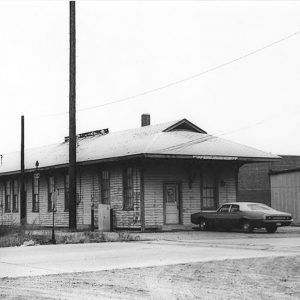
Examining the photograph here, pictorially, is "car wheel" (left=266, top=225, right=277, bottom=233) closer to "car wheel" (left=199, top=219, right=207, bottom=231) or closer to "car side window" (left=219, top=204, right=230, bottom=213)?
"car side window" (left=219, top=204, right=230, bottom=213)

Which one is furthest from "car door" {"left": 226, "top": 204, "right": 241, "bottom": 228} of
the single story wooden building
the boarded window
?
the boarded window

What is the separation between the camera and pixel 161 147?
28484mm

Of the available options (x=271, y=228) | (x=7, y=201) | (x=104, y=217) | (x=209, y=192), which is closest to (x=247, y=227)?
(x=271, y=228)

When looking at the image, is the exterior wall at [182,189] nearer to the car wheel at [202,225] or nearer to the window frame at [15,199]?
the car wheel at [202,225]

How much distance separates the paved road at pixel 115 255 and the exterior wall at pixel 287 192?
60.2ft

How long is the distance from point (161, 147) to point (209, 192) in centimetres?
433

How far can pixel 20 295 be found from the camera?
930cm

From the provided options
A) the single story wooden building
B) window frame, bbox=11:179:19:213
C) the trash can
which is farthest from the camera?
window frame, bbox=11:179:19:213

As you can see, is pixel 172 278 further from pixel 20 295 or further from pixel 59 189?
pixel 59 189

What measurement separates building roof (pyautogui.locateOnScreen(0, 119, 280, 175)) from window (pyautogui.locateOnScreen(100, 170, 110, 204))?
3.65 feet

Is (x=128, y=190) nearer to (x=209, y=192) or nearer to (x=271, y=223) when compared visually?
(x=209, y=192)

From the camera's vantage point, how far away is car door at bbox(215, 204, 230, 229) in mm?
27969

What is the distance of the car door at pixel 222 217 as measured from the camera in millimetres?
27969

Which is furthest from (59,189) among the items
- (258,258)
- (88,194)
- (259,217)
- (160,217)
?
Answer: (258,258)
